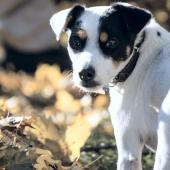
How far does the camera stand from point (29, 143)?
3.95 m

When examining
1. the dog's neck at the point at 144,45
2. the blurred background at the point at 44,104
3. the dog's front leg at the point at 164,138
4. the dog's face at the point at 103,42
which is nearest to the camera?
the dog's front leg at the point at 164,138

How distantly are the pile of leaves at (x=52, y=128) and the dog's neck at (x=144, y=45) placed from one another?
324 mm

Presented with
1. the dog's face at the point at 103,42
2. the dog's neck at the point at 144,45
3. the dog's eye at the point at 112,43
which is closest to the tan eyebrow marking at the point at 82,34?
the dog's face at the point at 103,42

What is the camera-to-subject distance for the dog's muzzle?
3.62 m

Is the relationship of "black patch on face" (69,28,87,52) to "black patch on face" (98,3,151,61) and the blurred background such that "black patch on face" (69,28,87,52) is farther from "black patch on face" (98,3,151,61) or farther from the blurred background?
the blurred background

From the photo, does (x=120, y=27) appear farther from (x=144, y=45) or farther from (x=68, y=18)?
(x=68, y=18)

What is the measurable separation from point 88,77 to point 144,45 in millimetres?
302

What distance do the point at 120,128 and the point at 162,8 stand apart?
445 centimetres

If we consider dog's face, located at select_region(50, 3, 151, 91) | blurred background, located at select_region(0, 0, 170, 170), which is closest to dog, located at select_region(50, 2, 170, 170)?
dog's face, located at select_region(50, 3, 151, 91)

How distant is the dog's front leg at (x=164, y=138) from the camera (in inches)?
139

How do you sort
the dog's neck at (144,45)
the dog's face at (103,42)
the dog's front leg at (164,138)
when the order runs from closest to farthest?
1. the dog's front leg at (164,138)
2. the dog's face at (103,42)
3. the dog's neck at (144,45)

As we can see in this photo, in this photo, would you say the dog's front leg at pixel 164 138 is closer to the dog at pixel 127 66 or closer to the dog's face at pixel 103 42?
the dog at pixel 127 66

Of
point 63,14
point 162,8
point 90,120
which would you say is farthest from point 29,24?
point 63,14

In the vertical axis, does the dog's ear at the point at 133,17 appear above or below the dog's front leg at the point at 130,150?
above
